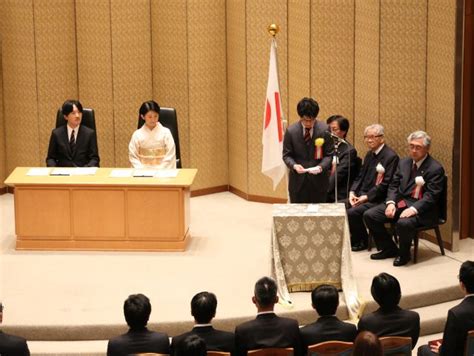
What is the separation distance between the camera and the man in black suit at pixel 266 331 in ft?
21.9

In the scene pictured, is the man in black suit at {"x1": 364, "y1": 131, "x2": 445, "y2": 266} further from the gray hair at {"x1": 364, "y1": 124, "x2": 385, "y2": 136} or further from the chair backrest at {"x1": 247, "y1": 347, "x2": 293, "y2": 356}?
the chair backrest at {"x1": 247, "y1": 347, "x2": 293, "y2": 356}

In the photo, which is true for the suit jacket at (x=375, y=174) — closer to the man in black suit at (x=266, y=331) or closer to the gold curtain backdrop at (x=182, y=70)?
the gold curtain backdrop at (x=182, y=70)

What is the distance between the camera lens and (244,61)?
1212 centimetres

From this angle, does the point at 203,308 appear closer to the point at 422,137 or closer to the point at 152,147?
the point at 422,137

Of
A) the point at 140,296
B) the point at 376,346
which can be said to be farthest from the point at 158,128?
the point at 376,346

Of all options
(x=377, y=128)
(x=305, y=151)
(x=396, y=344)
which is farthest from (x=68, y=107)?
(x=396, y=344)

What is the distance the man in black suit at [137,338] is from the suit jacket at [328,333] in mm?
875

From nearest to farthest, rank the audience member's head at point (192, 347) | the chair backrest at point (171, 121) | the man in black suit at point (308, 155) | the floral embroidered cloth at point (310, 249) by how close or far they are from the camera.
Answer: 1. the audience member's head at point (192, 347)
2. the floral embroidered cloth at point (310, 249)
3. the man in black suit at point (308, 155)
4. the chair backrest at point (171, 121)

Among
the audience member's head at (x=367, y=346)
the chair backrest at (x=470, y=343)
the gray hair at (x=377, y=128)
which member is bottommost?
the chair backrest at (x=470, y=343)

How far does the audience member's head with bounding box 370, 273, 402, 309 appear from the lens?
686 centimetres

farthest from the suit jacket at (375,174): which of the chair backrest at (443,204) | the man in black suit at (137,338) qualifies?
the man in black suit at (137,338)

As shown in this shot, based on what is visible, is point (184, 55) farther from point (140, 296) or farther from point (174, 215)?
point (140, 296)

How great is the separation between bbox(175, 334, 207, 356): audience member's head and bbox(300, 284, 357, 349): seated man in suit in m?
0.98

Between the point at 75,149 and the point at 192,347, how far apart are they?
5.62 metres
